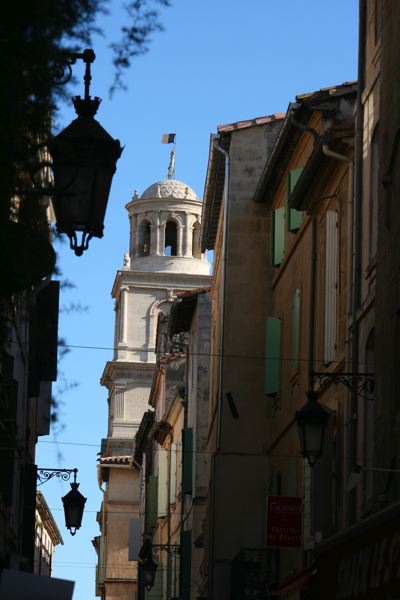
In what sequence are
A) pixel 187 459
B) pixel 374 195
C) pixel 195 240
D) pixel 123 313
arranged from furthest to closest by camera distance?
pixel 195 240
pixel 123 313
pixel 187 459
pixel 374 195

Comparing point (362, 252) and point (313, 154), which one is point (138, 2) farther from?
point (313, 154)

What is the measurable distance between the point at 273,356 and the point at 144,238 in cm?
5710

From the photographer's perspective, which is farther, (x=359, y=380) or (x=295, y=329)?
(x=295, y=329)

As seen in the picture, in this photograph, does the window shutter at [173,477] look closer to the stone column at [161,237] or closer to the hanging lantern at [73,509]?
the hanging lantern at [73,509]

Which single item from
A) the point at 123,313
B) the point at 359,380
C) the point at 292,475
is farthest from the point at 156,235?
the point at 359,380

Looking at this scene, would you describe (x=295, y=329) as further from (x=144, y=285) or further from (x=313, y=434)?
(x=144, y=285)

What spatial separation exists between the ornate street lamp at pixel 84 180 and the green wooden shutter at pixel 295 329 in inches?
636

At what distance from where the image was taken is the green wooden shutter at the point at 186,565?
129 ft

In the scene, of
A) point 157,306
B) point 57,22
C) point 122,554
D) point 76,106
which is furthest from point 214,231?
point 157,306

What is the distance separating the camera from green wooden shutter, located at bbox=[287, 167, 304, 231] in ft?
87.4

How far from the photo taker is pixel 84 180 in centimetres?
969

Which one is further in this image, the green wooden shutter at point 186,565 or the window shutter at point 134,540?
the window shutter at point 134,540

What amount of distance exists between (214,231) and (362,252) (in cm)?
1822

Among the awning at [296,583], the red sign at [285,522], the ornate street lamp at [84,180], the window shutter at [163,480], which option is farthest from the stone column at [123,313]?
the ornate street lamp at [84,180]
